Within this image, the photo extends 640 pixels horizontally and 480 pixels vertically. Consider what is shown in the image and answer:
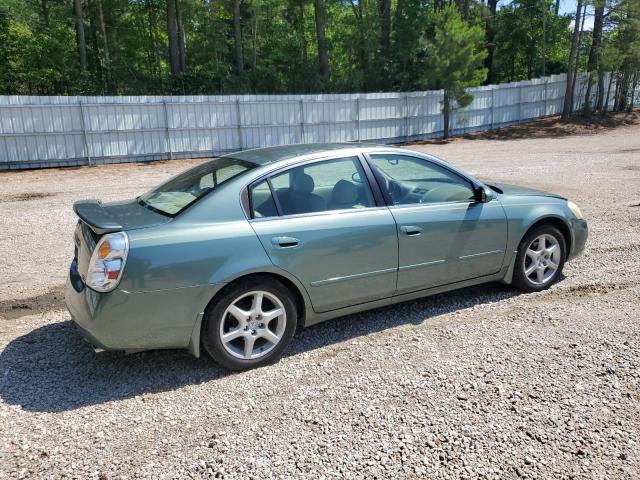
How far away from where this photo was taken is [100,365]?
398 centimetres

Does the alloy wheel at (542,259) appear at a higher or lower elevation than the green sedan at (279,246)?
lower

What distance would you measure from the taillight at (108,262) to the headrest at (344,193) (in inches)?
64.1

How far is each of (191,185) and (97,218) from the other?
2.56ft

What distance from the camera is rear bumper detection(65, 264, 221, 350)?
3.44m

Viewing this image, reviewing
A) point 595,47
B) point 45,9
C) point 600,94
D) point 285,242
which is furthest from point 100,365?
point 45,9

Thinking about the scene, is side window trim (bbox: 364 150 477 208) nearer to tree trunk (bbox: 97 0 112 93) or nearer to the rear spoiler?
the rear spoiler

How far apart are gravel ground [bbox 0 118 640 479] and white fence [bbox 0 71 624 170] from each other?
542 inches

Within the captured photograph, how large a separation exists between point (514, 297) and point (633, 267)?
73.3 inches

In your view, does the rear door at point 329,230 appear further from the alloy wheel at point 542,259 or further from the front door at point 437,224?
the alloy wheel at point 542,259

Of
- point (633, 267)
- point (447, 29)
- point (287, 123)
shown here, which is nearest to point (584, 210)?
point (633, 267)

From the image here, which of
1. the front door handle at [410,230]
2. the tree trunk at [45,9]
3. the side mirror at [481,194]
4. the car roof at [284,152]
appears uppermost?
the tree trunk at [45,9]

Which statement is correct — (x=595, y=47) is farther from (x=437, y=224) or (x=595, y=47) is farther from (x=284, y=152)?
(x=284, y=152)

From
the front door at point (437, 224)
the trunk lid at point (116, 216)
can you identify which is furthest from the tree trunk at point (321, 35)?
the trunk lid at point (116, 216)

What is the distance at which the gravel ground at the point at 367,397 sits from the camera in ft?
9.41
